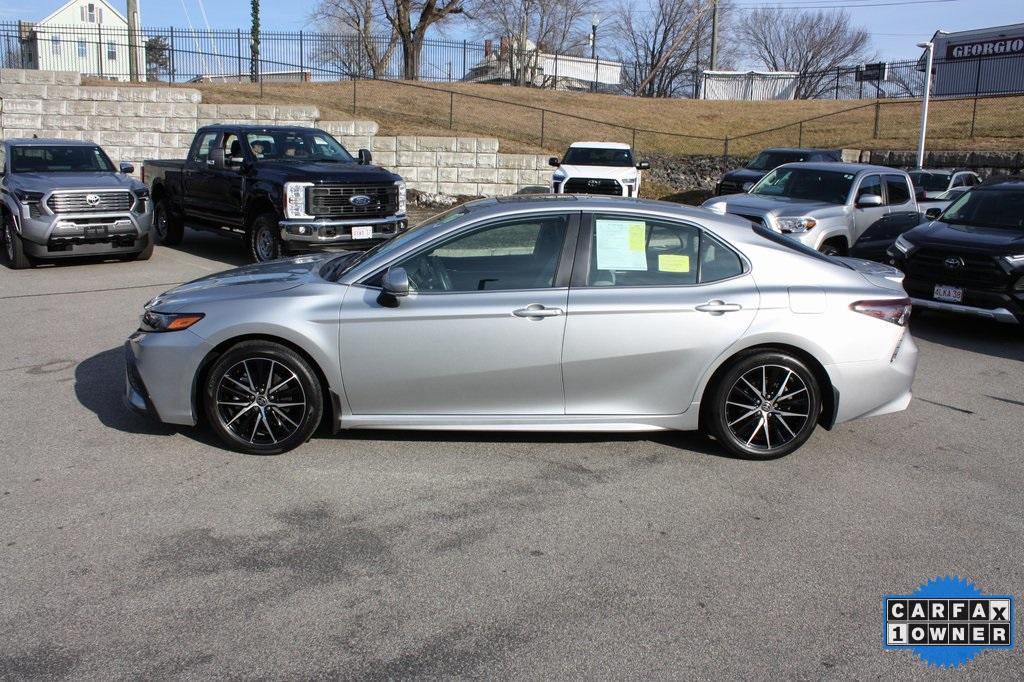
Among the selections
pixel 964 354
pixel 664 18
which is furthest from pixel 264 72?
pixel 664 18

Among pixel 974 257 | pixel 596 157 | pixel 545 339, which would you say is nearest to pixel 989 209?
pixel 974 257

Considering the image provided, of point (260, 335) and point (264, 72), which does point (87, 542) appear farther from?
point (264, 72)

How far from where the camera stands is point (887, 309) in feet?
19.3

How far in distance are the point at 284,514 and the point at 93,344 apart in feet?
15.4

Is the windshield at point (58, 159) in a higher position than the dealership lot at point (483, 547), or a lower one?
higher

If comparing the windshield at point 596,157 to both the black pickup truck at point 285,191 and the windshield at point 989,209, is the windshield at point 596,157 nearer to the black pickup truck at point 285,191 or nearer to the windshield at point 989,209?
the black pickup truck at point 285,191

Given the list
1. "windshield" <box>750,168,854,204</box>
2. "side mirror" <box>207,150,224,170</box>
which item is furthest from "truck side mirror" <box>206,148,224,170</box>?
"windshield" <box>750,168,854,204</box>

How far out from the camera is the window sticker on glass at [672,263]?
5.80m

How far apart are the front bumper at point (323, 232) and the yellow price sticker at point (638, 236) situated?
677 cm

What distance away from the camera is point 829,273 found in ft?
19.5

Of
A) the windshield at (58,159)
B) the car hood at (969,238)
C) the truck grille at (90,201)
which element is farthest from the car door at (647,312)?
the windshield at (58,159)

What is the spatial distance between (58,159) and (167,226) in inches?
87.9

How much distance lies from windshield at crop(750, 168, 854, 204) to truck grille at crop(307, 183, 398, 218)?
5.37 meters

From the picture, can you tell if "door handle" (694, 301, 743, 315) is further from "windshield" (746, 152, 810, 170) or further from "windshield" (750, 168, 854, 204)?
"windshield" (746, 152, 810, 170)
